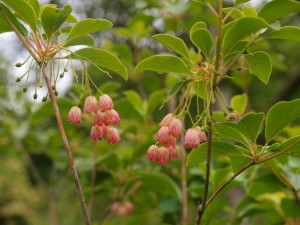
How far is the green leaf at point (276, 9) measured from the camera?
44.9 inches

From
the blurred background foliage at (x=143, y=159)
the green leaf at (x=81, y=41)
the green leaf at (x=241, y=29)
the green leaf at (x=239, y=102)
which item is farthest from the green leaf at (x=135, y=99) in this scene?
the green leaf at (x=241, y=29)

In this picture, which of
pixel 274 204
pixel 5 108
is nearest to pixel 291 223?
pixel 274 204

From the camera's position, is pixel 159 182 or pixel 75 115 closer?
pixel 75 115

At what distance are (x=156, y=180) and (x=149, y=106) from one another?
1.17 ft

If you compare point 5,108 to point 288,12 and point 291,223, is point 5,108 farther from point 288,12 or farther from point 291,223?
point 288,12

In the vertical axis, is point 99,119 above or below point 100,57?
below

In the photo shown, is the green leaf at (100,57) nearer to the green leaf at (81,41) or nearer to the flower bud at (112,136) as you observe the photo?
the green leaf at (81,41)

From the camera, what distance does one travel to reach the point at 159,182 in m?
2.08

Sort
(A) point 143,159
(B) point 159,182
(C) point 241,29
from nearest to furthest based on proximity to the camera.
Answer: (C) point 241,29, (B) point 159,182, (A) point 143,159

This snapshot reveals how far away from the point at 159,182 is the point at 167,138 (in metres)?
0.89

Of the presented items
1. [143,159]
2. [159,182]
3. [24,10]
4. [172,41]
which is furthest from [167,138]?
[143,159]

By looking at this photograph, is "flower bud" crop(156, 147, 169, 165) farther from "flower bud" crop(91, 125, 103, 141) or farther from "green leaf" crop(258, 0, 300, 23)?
"green leaf" crop(258, 0, 300, 23)

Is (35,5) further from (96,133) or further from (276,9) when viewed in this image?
(276,9)

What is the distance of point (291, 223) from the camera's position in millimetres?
2082
